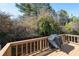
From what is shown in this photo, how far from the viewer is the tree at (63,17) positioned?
7.89ft

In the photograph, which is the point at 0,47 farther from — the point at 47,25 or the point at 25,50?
the point at 47,25

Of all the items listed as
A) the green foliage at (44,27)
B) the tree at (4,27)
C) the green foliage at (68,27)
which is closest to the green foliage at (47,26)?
the green foliage at (44,27)

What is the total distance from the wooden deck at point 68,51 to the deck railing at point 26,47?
Answer: 0.46 feet

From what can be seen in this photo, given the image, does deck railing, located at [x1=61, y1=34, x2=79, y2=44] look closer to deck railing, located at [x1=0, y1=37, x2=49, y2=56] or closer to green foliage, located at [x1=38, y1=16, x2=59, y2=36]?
green foliage, located at [x1=38, y1=16, x2=59, y2=36]

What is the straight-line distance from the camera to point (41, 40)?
2459 mm

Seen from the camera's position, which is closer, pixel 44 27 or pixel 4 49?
pixel 4 49

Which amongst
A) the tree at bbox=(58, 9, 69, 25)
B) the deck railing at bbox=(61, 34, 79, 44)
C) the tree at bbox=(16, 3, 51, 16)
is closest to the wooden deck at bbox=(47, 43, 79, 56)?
the deck railing at bbox=(61, 34, 79, 44)

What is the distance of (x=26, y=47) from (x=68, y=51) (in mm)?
518

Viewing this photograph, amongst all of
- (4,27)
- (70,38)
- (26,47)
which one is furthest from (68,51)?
(4,27)

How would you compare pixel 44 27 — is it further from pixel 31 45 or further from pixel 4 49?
pixel 4 49

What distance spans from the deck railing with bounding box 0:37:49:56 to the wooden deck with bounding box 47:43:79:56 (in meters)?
0.14

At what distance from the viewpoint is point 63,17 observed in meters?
2.43

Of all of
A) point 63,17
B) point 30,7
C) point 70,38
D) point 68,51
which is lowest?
point 68,51

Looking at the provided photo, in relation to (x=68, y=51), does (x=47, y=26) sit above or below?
above
